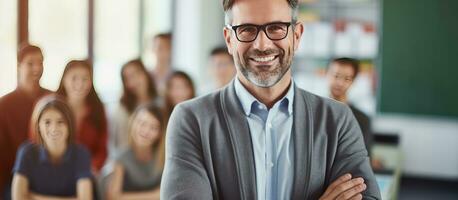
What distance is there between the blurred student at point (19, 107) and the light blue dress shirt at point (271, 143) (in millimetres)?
499

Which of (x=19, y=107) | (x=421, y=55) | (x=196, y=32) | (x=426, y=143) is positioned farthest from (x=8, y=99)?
(x=426, y=143)

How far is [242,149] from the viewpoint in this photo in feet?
2.82

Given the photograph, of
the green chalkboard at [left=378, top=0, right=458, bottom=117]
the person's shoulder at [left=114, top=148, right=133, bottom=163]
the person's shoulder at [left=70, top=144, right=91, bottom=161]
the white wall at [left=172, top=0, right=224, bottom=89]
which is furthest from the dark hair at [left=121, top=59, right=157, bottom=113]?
the green chalkboard at [left=378, top=0, right=458, bottom=117]

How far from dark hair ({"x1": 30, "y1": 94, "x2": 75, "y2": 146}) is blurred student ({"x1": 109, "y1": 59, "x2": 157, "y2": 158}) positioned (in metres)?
0.33

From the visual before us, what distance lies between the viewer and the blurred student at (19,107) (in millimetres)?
1179

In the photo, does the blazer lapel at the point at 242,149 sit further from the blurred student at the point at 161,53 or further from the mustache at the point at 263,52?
the blurred student at the point at 161,53

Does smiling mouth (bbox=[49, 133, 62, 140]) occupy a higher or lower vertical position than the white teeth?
lower

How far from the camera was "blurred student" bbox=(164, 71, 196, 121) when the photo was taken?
1.65m

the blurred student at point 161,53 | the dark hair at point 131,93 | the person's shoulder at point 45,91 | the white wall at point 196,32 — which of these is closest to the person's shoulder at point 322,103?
the person's shoulder at point 45,91

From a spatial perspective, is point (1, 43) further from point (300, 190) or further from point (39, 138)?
point (300, 190)

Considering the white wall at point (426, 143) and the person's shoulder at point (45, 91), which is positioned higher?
the person's shoulder at point (45, 91)

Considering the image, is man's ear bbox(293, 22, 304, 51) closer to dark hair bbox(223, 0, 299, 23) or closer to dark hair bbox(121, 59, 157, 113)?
dark hair bbox(223, 0, 299, 23)

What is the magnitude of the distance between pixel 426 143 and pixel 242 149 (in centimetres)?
392

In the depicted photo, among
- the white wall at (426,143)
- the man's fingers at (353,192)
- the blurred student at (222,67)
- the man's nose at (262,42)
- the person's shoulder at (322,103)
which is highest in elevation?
the man's nose at (262,42)
